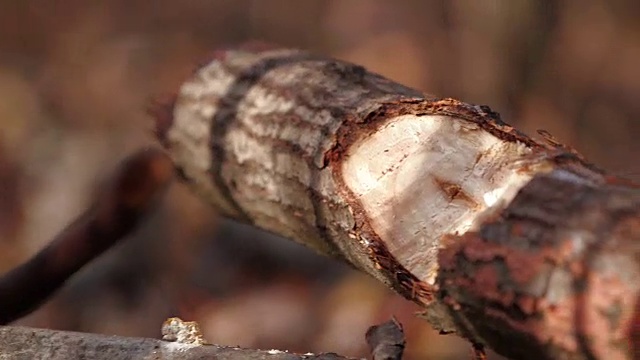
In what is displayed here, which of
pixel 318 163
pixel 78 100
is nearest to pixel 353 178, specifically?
pixel 318 163

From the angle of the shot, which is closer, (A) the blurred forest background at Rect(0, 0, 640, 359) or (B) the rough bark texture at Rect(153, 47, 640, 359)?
(B) the rough bark texture at Rect(153, 47, 640, 359)

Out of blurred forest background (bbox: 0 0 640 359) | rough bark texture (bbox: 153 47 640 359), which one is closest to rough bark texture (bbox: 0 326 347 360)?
rough bark texture (bbox: 153 47 640 359)

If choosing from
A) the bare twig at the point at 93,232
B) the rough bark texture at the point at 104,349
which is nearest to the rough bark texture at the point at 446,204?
the rough bark texture at the point at 104,349

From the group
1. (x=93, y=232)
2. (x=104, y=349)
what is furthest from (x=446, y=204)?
(x=93, y=232)

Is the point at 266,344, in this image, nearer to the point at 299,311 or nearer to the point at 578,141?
the point at 299,311

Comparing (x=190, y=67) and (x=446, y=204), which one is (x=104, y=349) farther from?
(x=190, y=67)

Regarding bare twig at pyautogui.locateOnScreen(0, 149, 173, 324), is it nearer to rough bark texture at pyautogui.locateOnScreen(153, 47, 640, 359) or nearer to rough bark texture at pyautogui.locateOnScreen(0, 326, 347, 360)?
rough bark texture at pyautogui.locateOnScreen(153, 47, 640, 359)

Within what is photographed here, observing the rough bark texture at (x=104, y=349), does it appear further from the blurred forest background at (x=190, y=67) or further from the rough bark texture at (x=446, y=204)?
the blurred forest background at (x=190, y=67)
